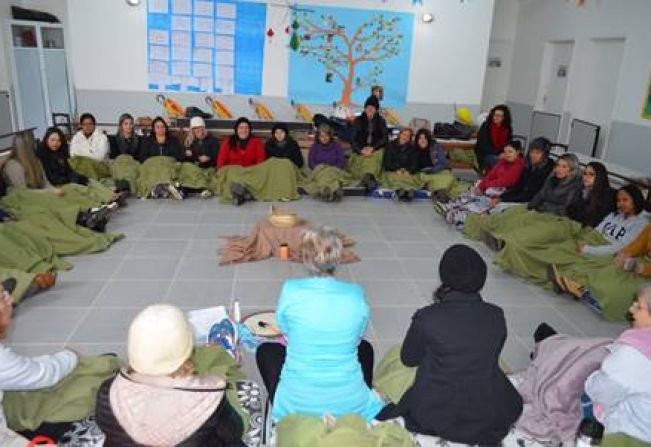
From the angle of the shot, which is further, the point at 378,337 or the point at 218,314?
the point at 378,337

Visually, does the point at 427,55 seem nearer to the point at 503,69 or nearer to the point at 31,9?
the point at 503,69

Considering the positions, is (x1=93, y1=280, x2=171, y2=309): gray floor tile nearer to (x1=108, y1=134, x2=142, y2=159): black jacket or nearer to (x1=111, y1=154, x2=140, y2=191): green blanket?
(x1=111, y1=154, x2=140, y2=191): green blanket

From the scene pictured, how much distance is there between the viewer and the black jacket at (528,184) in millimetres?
5309

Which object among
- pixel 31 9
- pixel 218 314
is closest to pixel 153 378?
pixel 218 314

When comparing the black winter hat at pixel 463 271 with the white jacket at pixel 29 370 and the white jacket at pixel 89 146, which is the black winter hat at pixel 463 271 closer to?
the white jacket at pixel 29 370

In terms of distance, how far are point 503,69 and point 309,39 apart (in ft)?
14.4

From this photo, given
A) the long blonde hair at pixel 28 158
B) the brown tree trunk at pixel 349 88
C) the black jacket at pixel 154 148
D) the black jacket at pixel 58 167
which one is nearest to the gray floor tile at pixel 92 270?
the long blonde hair at pixel 28 158

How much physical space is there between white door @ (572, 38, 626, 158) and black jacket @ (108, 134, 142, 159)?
591cm

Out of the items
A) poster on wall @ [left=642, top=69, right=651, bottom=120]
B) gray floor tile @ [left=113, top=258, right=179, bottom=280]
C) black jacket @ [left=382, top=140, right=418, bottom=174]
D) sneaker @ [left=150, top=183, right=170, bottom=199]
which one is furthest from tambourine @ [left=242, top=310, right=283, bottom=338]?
poster on wall @ [left=642, top=69, right=651, bottom=120]

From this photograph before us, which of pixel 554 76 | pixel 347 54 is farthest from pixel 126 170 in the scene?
pixel 554 76

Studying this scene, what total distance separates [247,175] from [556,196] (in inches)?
125

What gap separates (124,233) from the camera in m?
4.79

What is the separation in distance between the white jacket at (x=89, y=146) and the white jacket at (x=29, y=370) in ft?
14.4

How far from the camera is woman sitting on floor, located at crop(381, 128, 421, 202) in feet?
21.3
